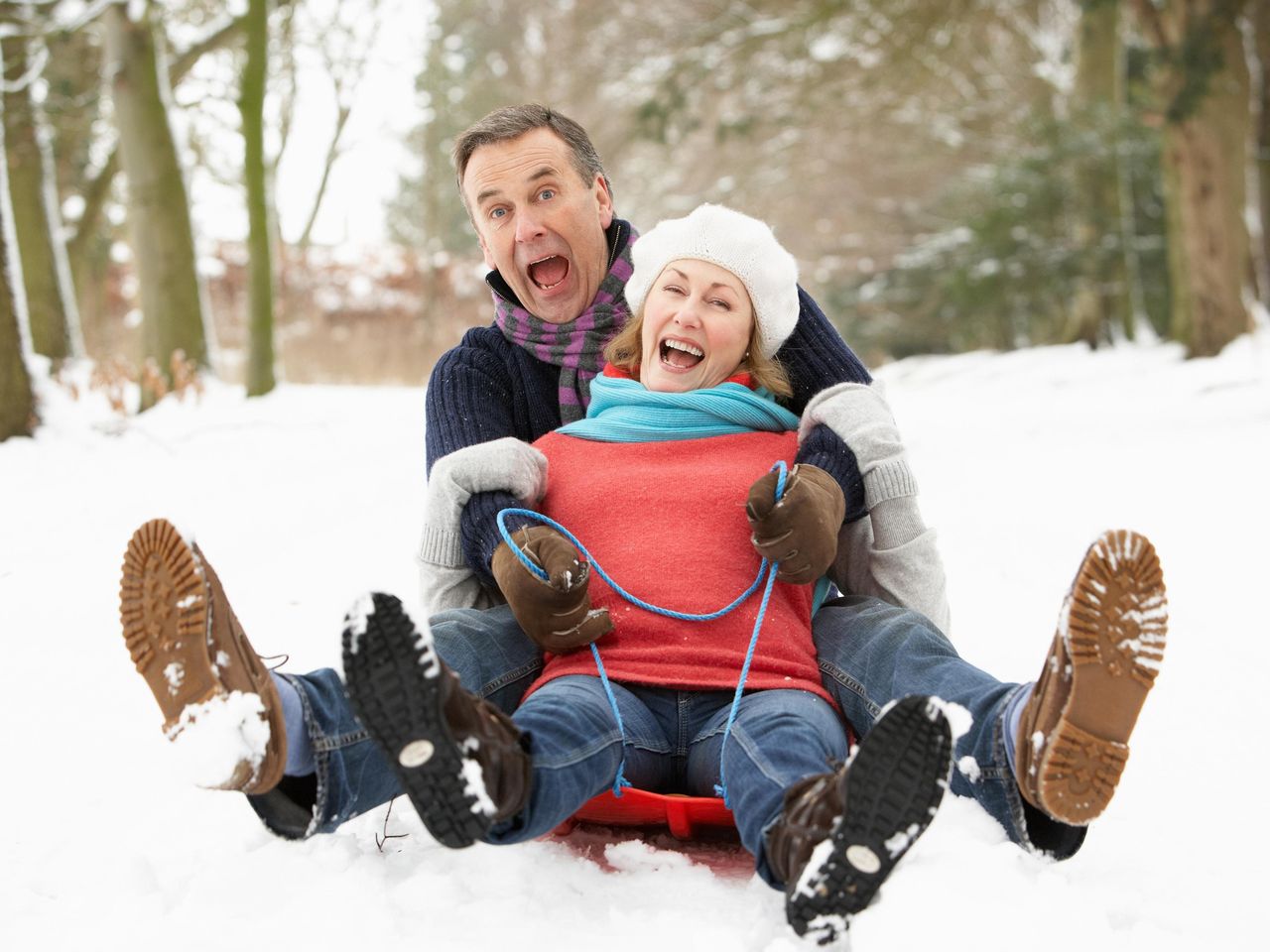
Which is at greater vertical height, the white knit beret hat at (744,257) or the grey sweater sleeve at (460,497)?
the white knit beret hat at (744,257)

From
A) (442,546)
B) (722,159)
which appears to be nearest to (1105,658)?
(442,546)

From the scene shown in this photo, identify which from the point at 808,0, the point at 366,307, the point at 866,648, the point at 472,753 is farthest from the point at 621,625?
the point at 366,307

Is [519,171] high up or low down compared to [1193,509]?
up

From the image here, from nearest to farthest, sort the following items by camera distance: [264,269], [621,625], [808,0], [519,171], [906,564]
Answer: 1. [621,625]
2. [906,564]
3. [519,171]
4. [264,269]
5. [808,0]

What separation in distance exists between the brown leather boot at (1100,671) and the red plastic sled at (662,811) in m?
0.52

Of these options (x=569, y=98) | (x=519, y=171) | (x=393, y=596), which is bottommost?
(x=393, y=596)

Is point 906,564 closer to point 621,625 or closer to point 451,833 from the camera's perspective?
point 621,625

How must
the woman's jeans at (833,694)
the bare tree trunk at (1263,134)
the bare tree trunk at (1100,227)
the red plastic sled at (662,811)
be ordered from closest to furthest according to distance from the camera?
the woman's jeans at (833,694)
the red plastic sled at (662,811)
the bare tree trunk at (1263,134)
the bare tree trunk at (1100,227)

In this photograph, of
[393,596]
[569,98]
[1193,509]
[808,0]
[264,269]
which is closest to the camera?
[393,596]

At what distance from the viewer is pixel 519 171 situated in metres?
2.54

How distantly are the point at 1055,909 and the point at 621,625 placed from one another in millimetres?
809

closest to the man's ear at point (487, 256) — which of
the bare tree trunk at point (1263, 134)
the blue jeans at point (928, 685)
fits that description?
the blue jeans at point (928, 685)

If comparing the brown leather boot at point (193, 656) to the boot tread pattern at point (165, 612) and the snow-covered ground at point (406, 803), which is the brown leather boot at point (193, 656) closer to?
the boot tread pattern at point (165, 612)

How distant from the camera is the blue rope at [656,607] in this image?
5.77ft
